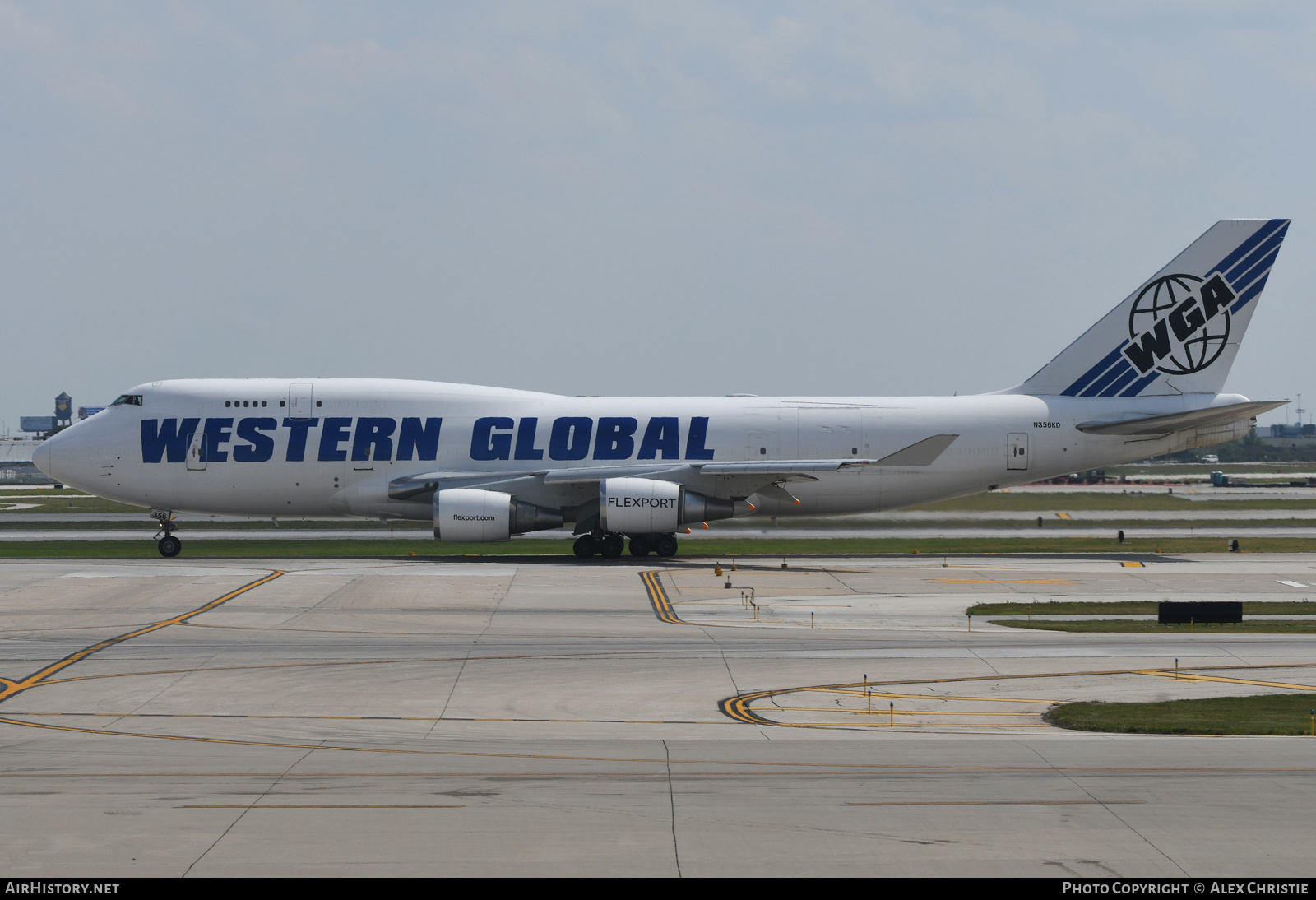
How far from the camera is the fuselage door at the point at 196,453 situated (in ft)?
148

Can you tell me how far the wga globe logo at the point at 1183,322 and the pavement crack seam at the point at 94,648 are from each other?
1358 inches

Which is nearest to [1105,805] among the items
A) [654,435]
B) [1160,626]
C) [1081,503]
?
[1160,626]

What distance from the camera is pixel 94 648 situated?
2361 cm

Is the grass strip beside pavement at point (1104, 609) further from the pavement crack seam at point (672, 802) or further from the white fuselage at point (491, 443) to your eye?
the pavement crack seam at point (672, 802)

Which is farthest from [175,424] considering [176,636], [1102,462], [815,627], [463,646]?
[1102,462]

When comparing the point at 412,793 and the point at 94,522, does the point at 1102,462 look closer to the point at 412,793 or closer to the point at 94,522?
the point at 412,793

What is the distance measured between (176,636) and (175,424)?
22.2 meters

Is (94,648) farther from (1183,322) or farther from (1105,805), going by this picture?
(1183,322)

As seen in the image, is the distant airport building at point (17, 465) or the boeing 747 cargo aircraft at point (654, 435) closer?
the boeing 747 cargo aircraft at point (654, 435)

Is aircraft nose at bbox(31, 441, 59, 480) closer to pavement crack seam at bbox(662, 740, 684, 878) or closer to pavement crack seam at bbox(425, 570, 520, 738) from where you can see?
pavement crack seam at bbox(425, 570, 520, 738)

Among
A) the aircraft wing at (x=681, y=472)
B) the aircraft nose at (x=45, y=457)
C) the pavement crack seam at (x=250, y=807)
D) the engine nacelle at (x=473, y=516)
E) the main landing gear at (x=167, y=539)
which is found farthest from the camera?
the aircraft nose at (x=45, y=457)

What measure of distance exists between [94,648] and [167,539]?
23171 mm

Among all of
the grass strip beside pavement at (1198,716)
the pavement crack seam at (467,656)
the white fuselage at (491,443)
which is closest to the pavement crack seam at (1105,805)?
the grass strip beside pavement at (1198,716)

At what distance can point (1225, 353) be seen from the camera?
152 ft
